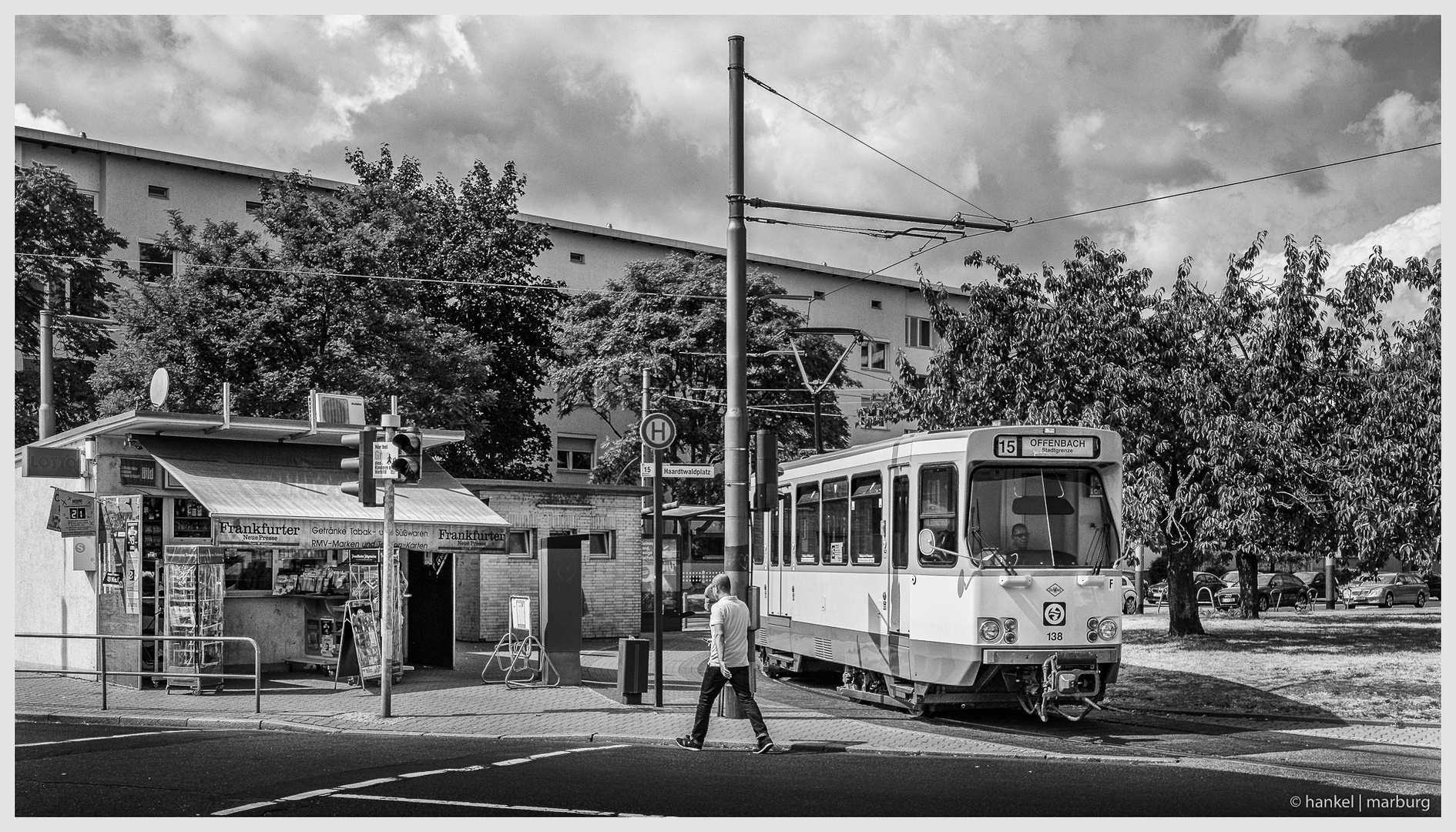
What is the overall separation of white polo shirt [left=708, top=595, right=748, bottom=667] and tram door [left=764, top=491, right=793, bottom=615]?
6167 millimetres

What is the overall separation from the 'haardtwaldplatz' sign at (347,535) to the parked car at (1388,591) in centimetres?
3926

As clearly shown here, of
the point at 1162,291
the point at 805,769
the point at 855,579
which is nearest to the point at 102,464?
the point at 855,579

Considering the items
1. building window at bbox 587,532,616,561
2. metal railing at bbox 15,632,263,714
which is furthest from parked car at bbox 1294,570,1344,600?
metal railing at bbox 15,632,263,714

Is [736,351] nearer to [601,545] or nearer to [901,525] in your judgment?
[901,525]

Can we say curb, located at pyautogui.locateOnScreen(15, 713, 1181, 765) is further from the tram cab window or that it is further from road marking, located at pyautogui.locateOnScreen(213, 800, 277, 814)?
the tram cab window

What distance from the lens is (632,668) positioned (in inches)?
625

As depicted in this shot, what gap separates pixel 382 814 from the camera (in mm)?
9281

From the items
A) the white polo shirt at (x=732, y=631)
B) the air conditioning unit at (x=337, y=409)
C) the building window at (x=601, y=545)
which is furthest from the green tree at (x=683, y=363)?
the white polo shirt at (x=732, y=631)

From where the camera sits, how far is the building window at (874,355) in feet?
196

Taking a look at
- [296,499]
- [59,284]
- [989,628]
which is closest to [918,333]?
[59,284]

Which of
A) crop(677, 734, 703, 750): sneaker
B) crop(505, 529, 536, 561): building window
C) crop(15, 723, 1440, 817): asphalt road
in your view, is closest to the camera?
→ crop(15, 723, 1440, 817): asphalt road

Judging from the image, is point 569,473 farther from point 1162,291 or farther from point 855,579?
point 855,579

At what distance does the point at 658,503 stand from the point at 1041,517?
4.31m

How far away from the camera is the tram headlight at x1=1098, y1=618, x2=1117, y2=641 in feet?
47.0
